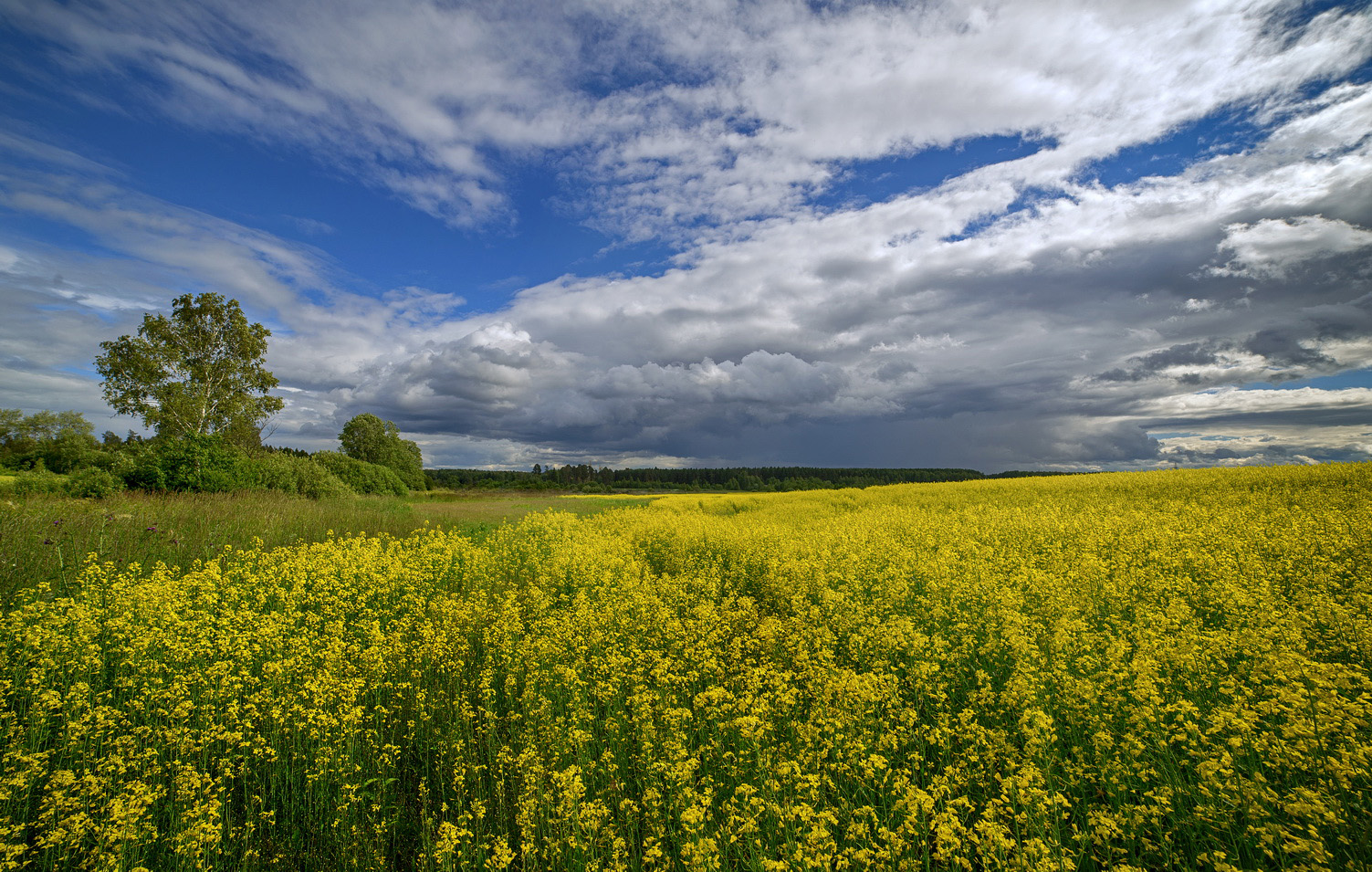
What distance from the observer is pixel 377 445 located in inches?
2282

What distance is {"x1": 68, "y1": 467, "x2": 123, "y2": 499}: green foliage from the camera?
1630cm

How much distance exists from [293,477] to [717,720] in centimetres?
2564

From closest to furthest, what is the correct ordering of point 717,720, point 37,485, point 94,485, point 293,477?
point 717,720, point 37,485, point 94,485, point 293,477

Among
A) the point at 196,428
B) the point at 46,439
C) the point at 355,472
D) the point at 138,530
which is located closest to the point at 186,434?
the point at 196,428

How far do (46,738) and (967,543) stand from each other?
511 inches

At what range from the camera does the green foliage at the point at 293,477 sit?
21828mm

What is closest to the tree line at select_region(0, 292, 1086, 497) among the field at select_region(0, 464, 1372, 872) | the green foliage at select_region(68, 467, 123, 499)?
the green foliage at select_region(68, 467, 123, 499)

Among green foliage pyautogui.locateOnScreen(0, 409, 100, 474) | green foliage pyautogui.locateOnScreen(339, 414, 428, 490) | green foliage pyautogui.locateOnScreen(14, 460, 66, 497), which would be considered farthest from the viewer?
green foliage pyautogui.locateOnScreen(339, 414, 428, 490)

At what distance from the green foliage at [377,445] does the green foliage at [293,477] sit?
33547mm

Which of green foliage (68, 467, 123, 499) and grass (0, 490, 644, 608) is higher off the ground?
green foliage (68, 467, 123, 499)

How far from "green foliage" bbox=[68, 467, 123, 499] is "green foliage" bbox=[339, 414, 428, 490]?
3992 centimetres

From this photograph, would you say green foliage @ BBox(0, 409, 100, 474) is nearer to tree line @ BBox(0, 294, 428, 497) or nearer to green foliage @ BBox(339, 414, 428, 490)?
tree line @ BBox(0, 294, 428, 497)

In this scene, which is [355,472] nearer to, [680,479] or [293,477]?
[293,477]

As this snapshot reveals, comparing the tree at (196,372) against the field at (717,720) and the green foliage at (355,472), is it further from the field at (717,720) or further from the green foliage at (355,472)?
the field at (717,720)
